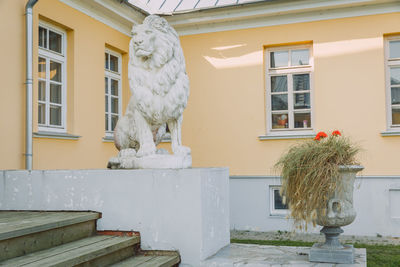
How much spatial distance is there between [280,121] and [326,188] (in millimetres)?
5266

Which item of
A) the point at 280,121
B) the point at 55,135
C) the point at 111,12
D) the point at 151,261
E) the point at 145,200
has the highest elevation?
the point at 111,12

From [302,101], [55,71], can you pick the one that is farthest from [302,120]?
[55,71]

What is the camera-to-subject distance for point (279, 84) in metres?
8.89

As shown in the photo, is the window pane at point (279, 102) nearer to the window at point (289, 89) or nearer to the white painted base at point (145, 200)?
the window at point (289, 89)

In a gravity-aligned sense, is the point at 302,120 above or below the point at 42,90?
below

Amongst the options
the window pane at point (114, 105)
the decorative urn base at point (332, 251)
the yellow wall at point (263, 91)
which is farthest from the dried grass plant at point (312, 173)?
the window pane at point (114, 105)

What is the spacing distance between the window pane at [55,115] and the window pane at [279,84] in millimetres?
4224

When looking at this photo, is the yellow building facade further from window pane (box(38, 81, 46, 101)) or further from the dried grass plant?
the dried grass plant

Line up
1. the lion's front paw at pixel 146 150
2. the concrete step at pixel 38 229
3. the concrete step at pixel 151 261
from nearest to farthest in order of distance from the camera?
1. the concrete step at pixel 38 229
2. the concrete step at pixel 151 261
3. the lion's front paw at pixel 146 150

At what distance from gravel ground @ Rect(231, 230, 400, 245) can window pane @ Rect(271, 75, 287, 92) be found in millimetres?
2845

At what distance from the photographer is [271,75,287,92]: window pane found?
886 centimetres

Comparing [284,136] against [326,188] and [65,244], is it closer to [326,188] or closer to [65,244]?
[326,188]

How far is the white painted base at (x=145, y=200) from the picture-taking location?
12.0 feet

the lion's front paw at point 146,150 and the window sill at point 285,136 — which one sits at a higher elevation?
the window sill at point 285,136
